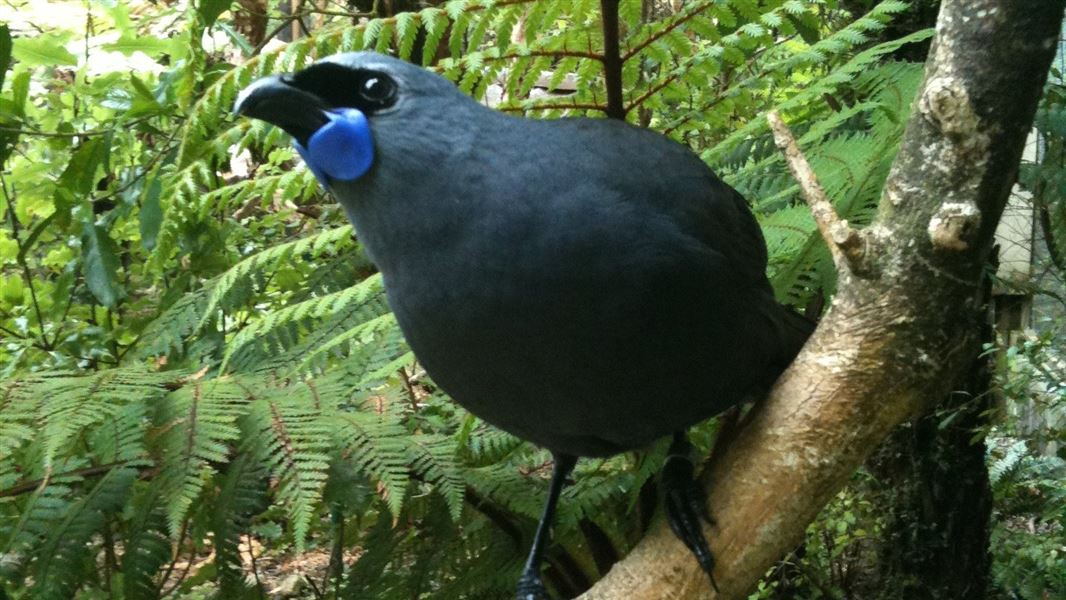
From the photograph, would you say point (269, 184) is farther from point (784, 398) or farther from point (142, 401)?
point (784, 398)

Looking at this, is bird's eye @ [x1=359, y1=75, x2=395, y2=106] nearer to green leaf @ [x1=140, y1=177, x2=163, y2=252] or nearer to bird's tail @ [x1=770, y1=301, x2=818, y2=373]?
bird's tail @ [x1=770, y1=301, x2=818, y2=373]

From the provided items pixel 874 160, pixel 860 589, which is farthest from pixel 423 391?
pixel 874 160

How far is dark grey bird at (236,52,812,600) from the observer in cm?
111

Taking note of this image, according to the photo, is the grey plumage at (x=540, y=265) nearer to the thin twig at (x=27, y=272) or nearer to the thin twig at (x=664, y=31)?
the thin twig at (x=664, y=31)

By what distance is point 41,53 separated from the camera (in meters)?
2.41

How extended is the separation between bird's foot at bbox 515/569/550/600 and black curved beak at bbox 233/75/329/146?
822 millimetres

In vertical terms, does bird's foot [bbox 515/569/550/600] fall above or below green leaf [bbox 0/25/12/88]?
below

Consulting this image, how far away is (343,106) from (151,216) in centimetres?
131

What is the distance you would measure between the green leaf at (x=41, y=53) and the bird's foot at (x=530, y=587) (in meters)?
1.76

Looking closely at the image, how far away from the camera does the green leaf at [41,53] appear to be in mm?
2379

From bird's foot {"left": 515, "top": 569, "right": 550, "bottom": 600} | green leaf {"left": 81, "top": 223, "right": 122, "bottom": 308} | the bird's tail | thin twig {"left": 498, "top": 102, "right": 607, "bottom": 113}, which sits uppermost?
thin twig {"left": 498, "top": 102, "right": 607, "bottom": 113}

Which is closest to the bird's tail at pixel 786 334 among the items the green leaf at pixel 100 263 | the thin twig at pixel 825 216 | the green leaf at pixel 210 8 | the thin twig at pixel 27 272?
the thin twig at pixel 825 216

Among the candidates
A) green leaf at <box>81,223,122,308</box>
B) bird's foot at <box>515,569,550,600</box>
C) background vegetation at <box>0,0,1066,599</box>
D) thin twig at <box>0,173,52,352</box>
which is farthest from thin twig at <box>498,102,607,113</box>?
thin twig at <box>0,173,52,352</box>

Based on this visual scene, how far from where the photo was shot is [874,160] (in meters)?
1.69
